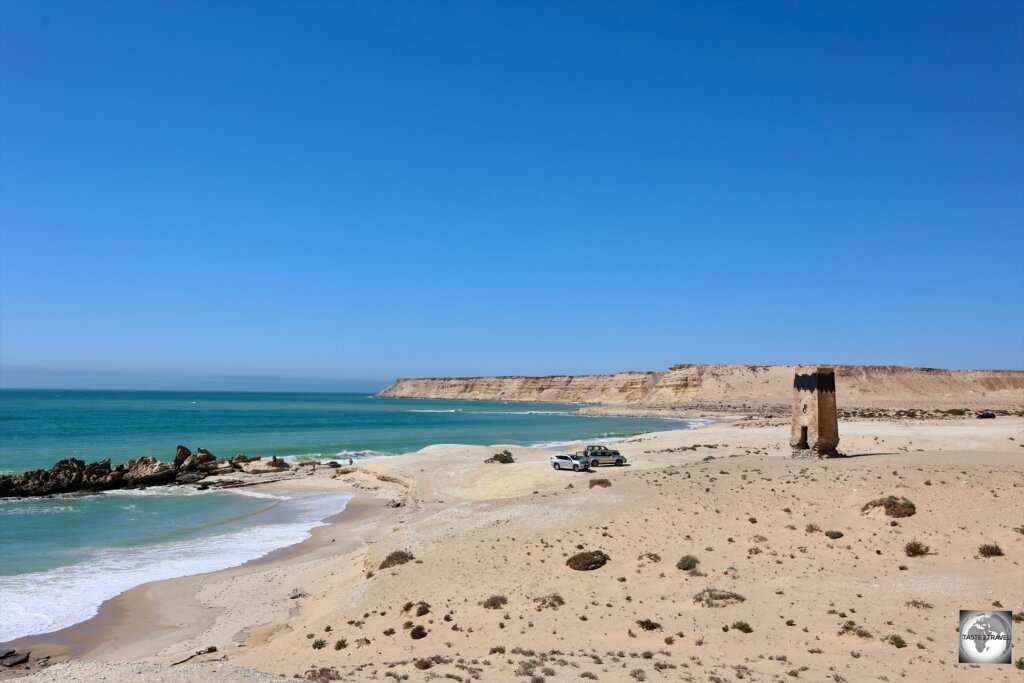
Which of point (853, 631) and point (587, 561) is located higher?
point (853, 631)

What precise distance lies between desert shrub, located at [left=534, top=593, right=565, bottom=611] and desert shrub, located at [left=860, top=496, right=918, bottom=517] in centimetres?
1104

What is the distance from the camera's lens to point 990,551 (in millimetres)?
16797

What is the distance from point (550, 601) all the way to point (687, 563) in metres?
4.36

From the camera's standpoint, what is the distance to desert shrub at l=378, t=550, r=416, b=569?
20.6 metres

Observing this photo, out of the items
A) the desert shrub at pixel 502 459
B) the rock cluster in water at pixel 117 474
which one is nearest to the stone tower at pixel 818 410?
the desert shrub at pixel 502 459

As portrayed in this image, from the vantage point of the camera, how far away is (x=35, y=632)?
17297 mm

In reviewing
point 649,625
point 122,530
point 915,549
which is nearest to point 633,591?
point 649,625

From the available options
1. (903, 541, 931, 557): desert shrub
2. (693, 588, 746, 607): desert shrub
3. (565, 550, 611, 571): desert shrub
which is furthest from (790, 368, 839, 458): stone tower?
(693, 588, 746, 607): desert shrub

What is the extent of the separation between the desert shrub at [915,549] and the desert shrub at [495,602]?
1112 cm

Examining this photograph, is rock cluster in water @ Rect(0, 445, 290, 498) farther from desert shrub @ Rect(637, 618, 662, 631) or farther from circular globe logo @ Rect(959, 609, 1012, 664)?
circular globe logo @ Rect(959, 609, 1012, 664)

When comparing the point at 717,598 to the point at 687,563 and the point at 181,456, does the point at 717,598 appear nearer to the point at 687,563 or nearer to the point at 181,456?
the point at 687,563

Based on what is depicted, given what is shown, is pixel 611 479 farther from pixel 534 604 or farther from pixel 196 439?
pixel 196 439

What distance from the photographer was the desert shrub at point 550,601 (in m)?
16.2

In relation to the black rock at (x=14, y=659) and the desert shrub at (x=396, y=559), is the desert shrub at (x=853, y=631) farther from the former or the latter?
the black rock at (x=14, y=659)
